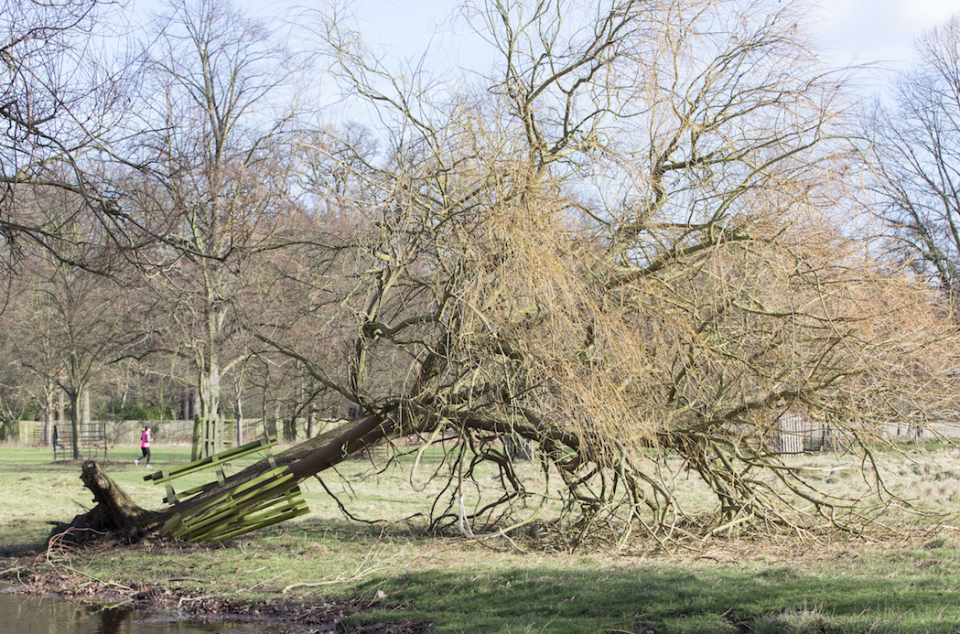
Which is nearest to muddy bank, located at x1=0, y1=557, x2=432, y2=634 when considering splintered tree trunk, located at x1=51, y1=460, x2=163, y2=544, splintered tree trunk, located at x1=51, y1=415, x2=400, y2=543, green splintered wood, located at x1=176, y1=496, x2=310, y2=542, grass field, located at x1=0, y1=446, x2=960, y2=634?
grass field, located at x1=0, y1=446, x2=960, y2=634

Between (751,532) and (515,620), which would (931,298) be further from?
(515,620)

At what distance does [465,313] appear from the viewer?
287 inches

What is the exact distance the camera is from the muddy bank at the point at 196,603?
6340 millimetres

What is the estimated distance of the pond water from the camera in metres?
6.63

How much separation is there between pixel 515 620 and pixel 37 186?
4.66 meters

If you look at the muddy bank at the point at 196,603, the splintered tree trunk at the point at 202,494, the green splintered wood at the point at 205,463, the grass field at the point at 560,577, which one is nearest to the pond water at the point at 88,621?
the muddy bank at the point at 196,603

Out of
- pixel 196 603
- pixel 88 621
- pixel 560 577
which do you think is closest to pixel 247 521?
pixel 196 603

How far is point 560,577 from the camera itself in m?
6.91

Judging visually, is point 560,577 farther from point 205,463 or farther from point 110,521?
point 110,521

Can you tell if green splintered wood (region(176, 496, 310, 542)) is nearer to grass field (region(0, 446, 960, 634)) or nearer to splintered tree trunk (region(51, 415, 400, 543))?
grass field (region(0, 446, 960, 634))

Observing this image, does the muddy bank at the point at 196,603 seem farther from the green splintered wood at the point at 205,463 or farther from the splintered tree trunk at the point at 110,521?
the green splintered wood at the point at 205,463

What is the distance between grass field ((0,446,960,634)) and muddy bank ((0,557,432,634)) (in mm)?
71

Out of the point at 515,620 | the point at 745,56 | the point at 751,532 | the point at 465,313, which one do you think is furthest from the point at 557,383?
the point at 745,56

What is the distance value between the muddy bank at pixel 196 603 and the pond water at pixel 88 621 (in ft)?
0.44
